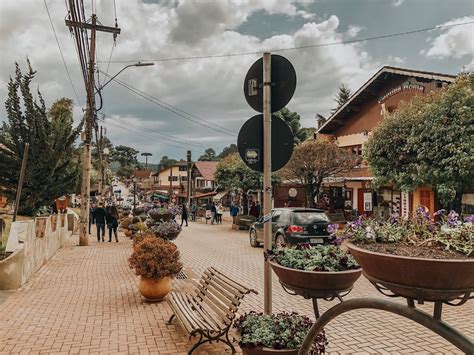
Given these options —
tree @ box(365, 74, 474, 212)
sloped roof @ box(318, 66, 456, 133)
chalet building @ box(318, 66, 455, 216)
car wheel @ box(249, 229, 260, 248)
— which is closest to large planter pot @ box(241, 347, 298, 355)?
tree @ box(365, 74, 474, 212)

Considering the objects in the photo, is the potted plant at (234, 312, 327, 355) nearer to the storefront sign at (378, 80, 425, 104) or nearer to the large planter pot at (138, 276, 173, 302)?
the large planter pot at (138, 276, 173, 302)

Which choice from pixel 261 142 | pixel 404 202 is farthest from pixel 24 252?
pixel 404 202

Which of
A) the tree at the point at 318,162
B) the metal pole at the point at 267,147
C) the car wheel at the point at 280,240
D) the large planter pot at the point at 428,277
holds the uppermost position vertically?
the tree at the point at 318,162

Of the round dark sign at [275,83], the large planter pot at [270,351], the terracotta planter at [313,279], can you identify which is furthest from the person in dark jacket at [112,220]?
the terracotta planter at [313,279]

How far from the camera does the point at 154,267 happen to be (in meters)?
6.66

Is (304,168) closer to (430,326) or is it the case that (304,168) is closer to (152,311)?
(152,311)

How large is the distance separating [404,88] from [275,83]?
18796 mm

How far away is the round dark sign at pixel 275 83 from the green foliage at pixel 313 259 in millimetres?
1355

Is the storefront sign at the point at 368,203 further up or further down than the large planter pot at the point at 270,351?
further up

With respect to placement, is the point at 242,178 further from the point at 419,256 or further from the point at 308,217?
the point at 419,256

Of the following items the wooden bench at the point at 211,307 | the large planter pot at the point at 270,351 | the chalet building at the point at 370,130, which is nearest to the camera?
the large planter pot at the point at 270,351

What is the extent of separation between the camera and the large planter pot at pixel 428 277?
159 cm

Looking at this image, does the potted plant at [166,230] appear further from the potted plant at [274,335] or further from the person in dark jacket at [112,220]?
the potted plant at [274,335]

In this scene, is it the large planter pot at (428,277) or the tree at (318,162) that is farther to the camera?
the tree at (318,162)
